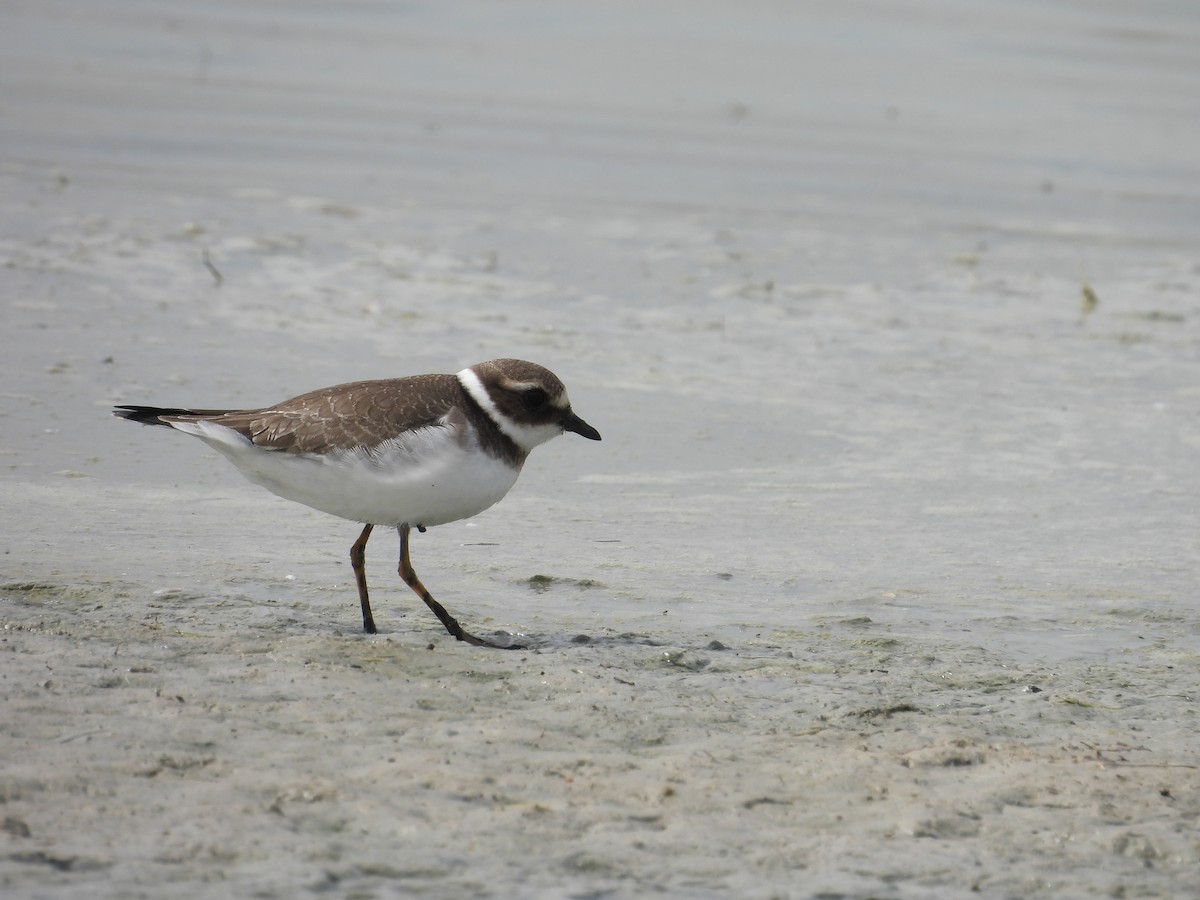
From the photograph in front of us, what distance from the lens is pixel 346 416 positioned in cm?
553

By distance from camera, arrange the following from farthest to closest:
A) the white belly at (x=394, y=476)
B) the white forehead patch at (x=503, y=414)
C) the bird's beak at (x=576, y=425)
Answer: the bird's beak at (x=576, y=425) < the white forehead patch at (x=503, y=414) < the white belly at (x=394, y=476)

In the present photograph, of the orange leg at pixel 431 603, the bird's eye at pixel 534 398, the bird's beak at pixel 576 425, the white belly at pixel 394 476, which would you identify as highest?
the bird's eye at pixel 534 398

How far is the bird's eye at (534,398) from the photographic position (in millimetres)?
5648

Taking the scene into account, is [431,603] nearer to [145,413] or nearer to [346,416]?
[346,416]

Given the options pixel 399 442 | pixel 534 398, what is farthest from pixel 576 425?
pixel 399 442

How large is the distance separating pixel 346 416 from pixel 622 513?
6.16ft

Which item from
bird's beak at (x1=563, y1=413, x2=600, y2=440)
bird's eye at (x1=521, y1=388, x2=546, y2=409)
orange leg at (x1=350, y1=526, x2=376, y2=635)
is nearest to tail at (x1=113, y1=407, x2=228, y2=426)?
orange leg at (x1=350, y1=526, x2=376, y2=635)

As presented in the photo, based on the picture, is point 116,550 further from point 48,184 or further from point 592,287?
point 48,184

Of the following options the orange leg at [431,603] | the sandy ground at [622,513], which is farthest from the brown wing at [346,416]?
the sandy ground at [622,513]

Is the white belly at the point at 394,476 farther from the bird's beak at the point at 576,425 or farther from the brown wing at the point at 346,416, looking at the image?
the bird's beak at the point at 576,425

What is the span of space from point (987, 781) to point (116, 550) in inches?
133

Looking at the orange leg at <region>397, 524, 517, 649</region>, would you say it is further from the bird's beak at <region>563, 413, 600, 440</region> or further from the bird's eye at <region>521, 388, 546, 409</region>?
the bird's beak at <region>563, 413, 600, 440</region>

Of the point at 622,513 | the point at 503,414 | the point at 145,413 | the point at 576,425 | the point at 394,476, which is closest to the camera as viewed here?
the point at 394,476

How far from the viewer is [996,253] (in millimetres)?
12453
